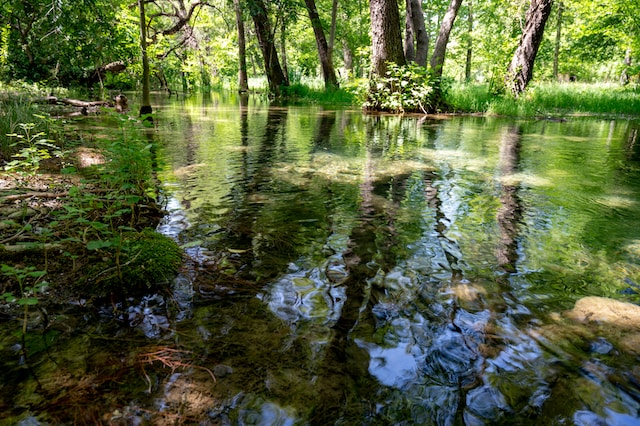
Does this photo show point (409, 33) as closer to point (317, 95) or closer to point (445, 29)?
point (445, 29)

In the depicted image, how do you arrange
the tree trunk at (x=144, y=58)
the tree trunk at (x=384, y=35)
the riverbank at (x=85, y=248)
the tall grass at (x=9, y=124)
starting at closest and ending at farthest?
the riverbank at (x=85, y=248), the tall grass at (x=9, y=124), the tree trunk at (x=144, y=58), the tree trunk at (x=384, y=35)

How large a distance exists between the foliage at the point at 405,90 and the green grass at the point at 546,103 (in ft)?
3.24

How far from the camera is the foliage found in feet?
37.7

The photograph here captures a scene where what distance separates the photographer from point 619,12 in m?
18.6

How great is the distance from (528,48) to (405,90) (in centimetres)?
409

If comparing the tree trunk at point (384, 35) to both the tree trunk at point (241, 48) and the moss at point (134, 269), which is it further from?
the moss at point (134, 269)

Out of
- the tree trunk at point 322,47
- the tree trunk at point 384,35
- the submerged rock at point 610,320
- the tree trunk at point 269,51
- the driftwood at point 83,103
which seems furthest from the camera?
the tree trunk at point 269,51

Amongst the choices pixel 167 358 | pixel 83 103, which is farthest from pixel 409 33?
pixel 167 358

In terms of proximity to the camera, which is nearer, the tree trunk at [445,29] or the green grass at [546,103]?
the green grass at [546,103]

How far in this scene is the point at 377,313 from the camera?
191 centimetres

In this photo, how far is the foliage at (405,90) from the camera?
11.5 m

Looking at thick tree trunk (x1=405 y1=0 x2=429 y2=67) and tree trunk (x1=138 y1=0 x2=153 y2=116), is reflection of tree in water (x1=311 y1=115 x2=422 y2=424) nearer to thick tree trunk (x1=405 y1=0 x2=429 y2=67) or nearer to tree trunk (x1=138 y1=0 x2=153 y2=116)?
tree trunk (x1=138 y1=0 x2=153 y2=116)

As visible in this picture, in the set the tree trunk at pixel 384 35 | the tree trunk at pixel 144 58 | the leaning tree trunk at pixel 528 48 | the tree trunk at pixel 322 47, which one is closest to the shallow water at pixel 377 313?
the tree trunk at pixel 144 58

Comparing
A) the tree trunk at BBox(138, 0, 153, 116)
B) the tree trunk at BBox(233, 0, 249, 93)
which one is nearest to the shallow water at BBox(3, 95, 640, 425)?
the tree trunk at BBox(138, 0, 153, 116)
